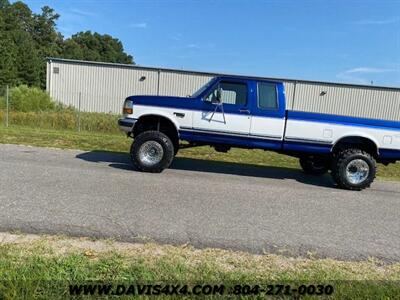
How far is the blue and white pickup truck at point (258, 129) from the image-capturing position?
29.2ft

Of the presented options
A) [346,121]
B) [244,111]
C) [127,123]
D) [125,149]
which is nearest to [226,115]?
[244,111]

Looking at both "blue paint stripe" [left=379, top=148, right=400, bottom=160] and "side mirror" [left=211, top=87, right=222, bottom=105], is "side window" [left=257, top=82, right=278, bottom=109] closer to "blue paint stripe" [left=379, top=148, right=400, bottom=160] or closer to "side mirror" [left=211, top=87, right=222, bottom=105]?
"side mirror" [left=211, top=87, right=222, bottom=105]

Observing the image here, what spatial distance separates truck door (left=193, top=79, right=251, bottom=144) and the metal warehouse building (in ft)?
79.6

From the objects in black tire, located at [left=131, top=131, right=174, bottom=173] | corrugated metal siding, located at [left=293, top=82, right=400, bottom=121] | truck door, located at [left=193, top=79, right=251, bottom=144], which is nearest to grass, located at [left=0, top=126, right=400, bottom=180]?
truck door, located at [left=193, top=79, right=251, bottom=144]

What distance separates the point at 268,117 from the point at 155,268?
5709 millimetres

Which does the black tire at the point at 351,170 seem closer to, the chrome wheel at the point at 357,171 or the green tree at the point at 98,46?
the chrome wheel at the point at 357,171

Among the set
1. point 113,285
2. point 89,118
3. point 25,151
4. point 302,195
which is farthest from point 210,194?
point 89,118

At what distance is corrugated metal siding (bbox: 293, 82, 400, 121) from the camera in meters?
33.4

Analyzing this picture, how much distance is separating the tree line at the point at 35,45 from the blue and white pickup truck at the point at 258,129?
138 feet

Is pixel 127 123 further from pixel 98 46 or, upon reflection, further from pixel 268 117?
pixel 98 46

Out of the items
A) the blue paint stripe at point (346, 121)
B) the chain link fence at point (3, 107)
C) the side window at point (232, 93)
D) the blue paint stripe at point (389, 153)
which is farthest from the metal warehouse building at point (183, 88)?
the blue paint stripe at point (389, 153)

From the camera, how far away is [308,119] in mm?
8938

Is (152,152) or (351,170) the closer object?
(351,170)

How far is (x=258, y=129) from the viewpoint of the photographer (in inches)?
356
